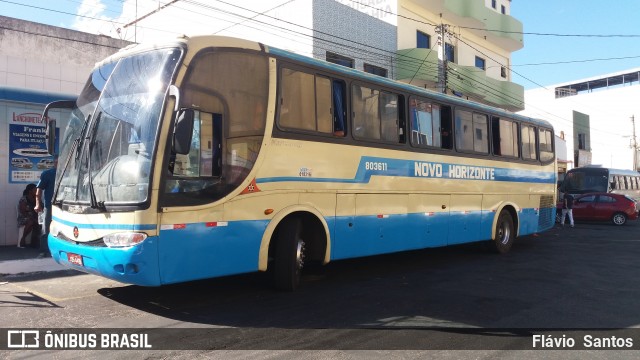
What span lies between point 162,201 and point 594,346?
16.3ft

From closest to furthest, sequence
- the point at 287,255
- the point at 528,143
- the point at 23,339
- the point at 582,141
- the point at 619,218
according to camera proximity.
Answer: the point at 23,339 → the point at 287,255 → the point at 528,143 → the point at 619,218 → the point at 582,141

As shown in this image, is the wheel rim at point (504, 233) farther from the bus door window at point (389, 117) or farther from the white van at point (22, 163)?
the white van at point (22, 163)

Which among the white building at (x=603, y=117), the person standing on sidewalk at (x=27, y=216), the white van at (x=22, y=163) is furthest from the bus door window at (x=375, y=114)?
the white building at (x=603, y=117)

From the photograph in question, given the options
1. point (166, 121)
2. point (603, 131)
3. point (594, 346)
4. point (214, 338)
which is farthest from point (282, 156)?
point (603, 131)

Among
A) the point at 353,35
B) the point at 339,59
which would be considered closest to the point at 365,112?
the point at 339,59

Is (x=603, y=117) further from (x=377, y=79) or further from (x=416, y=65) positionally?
(x=377, y=79)

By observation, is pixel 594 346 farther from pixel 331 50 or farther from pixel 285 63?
pixel 331 50

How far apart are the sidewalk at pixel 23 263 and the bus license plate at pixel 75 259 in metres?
3.12

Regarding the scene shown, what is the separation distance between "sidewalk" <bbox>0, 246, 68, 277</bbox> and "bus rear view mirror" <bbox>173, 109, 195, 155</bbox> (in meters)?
4.95

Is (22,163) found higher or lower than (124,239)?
higher

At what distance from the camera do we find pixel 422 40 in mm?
26266

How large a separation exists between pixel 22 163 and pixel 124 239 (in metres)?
8.09

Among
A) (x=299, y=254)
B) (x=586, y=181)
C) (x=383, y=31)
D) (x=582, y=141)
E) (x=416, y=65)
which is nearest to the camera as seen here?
(x=299, y=254)

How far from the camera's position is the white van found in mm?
11688
